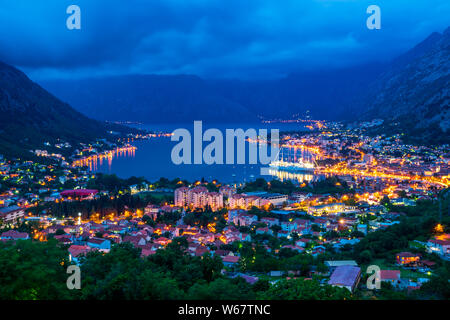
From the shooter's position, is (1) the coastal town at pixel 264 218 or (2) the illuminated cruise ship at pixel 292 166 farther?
(2) the illuminated cruise ship at pixel 292 166

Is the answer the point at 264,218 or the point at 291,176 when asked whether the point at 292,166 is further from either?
the point at 264,218

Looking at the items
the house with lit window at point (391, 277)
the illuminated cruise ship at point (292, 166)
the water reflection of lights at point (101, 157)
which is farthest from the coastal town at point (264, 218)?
the water reflection of lights at point (101, 157)

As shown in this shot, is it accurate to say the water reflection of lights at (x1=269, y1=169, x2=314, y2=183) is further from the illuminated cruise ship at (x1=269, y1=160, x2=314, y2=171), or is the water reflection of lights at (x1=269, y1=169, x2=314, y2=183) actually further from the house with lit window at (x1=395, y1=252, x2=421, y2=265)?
the house with lit window at (x1=395, y1=252, x2=421, y2=265)

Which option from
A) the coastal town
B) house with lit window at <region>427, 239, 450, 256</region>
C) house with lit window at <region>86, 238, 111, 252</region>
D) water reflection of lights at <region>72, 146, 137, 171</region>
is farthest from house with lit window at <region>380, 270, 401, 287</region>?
water reflection of lights at <region>72, 146, 137, 171</region>

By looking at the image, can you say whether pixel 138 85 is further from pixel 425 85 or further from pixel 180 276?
pixel 180 276

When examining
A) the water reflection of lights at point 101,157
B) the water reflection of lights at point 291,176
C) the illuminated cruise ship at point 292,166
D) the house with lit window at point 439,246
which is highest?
the water reflection of lights at point 101,157

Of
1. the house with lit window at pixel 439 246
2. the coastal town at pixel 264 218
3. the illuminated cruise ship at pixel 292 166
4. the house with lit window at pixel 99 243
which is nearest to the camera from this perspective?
the coastal town at pixel 264 218

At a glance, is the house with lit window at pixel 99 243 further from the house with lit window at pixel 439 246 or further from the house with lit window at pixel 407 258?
the house with lit window at pixel 439 246
